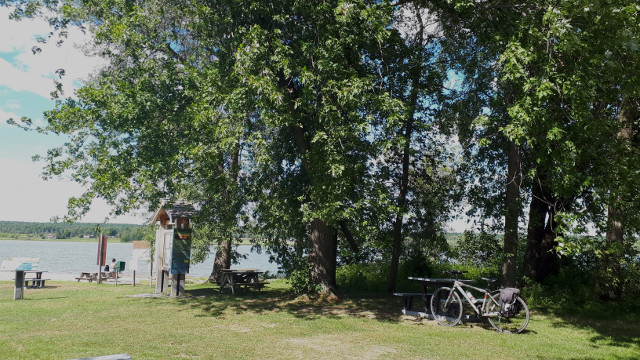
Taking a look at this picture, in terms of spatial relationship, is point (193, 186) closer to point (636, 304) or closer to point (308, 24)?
point (308, 24)

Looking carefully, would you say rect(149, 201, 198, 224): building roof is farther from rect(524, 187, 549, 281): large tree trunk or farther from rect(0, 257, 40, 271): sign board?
rect(524, 187, 549, 281): large tree trunk

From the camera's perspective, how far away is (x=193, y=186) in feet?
44.4

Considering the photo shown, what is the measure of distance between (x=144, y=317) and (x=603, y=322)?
9.97 m

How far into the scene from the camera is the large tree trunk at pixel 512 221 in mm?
10203

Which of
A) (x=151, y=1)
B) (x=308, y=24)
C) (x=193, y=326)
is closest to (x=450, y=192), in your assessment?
(x=308, y=24)

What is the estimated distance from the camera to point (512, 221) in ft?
34.9

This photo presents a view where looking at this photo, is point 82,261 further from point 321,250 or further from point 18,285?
point 321,250

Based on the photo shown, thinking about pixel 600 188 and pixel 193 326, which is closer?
pixel 600 188

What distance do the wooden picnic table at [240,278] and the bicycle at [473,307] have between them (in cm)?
591

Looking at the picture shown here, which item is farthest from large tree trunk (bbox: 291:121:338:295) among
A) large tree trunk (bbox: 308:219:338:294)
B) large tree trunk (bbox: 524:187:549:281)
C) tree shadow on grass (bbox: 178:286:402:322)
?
large tree trunk (bbox: 524:187:549:281)

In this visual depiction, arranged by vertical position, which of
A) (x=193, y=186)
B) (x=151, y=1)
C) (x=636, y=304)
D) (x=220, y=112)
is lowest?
(x=636, y=304)

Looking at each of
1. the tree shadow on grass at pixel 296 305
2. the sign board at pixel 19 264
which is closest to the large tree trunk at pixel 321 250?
the tree shadow on grass at pixel 296 305

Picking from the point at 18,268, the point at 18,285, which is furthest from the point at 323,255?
the point at 18,285

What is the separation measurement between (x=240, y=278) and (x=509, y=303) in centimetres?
816
